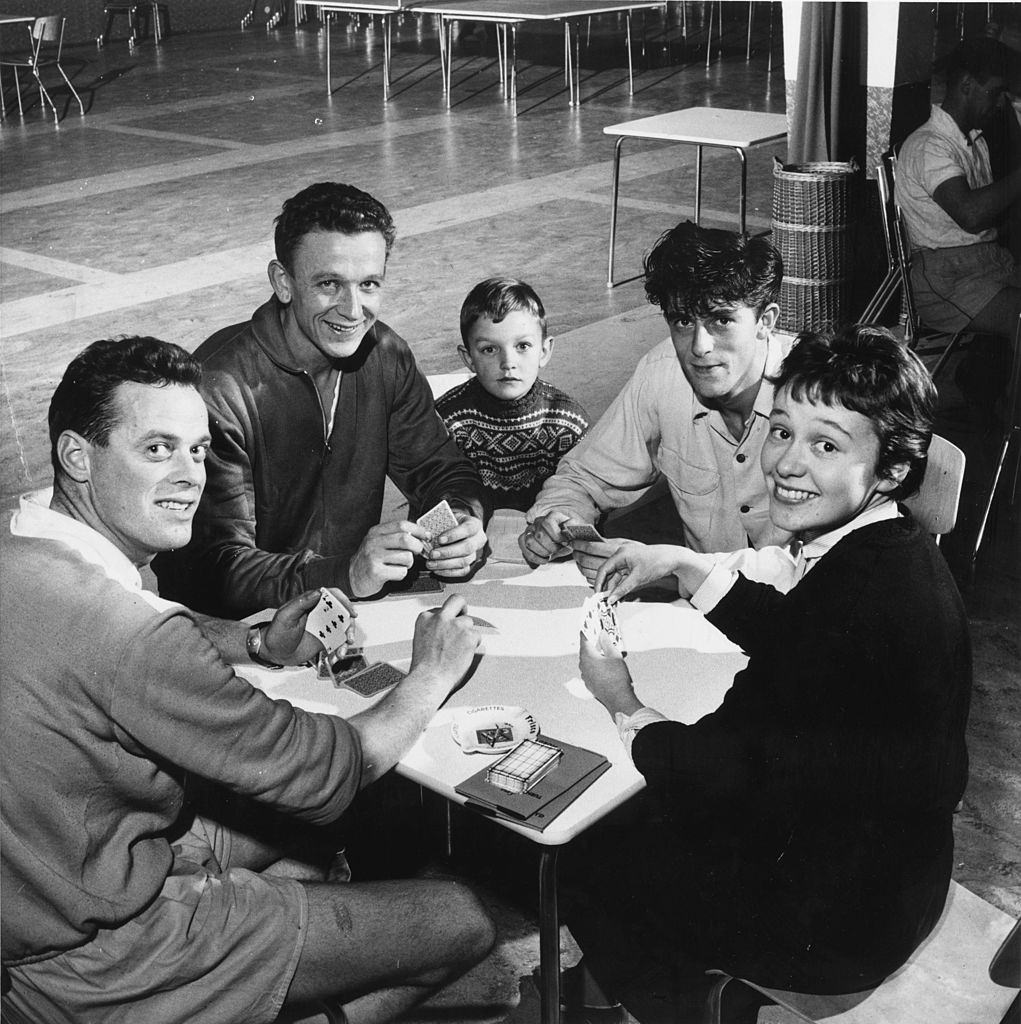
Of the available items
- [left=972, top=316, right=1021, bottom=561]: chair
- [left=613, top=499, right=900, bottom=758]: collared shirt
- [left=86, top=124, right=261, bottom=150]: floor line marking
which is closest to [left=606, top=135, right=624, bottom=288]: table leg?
[left=972, top=316, right=1021, bottom=561]: chair

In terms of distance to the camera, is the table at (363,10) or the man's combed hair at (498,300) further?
the table at (363,10)

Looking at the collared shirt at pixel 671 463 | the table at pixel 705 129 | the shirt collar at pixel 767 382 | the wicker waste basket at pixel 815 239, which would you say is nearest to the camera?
the shirt collar at pixel 767 382

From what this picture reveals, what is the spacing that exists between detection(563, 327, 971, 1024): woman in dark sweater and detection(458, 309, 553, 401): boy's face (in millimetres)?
1418

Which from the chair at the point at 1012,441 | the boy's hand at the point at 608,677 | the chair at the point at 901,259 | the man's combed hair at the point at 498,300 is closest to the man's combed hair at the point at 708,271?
the man's combed hair at the point at 498,300

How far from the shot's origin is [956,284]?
4941mm

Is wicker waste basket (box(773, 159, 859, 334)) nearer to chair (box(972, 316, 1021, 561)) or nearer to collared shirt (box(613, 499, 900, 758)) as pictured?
chair (box(972, 316, 1021, 561))

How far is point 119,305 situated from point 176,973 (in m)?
1.72

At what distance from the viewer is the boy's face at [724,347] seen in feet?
9.47

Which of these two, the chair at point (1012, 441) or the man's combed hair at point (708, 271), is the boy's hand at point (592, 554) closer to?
the man's combed hair at point (708, 271)

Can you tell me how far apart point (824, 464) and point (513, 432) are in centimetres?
165

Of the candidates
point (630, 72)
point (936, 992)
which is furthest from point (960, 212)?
point (936, 992)

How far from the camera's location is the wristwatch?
2.38 m

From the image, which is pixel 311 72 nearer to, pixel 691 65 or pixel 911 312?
pixel 691 65

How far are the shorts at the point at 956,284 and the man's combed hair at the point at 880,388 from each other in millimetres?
3151
